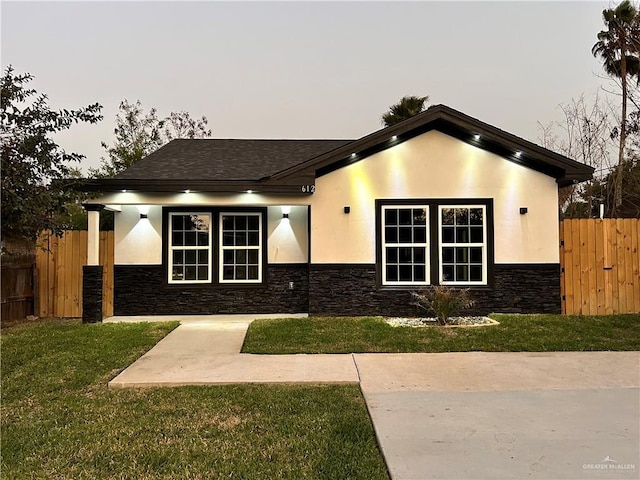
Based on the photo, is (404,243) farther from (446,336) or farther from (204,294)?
(204,294)

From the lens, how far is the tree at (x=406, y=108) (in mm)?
19984

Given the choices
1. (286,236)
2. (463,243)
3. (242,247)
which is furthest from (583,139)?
(242,247)

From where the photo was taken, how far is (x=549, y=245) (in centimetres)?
927

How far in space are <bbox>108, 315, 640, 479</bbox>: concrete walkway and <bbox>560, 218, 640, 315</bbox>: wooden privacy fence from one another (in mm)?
3340

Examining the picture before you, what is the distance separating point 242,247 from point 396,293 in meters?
3.67

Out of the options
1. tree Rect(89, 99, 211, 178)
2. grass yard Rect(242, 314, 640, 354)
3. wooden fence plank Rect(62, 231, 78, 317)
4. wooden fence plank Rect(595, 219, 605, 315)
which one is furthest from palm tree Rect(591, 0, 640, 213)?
tree Rect(89, 99, 211, 178)

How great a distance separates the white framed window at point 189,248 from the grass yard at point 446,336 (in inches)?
89.5

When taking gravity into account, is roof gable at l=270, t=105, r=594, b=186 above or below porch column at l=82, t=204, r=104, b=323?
above

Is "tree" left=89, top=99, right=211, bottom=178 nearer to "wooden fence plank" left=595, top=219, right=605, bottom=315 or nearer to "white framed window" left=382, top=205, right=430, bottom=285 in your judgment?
"white framed window" left=382, top=205, right=430, bottom=285

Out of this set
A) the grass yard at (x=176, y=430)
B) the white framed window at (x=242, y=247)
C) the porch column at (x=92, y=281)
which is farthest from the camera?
the white framed window at (x=242, y=247)

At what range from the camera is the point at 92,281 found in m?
8.72

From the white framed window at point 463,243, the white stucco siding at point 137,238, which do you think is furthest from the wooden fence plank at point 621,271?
the white stucco siding at point 137,238

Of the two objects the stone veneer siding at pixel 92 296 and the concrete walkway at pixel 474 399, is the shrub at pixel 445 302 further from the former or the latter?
the stone veneer siding at pixel 92 296

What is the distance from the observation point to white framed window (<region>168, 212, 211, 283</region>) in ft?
32.7
